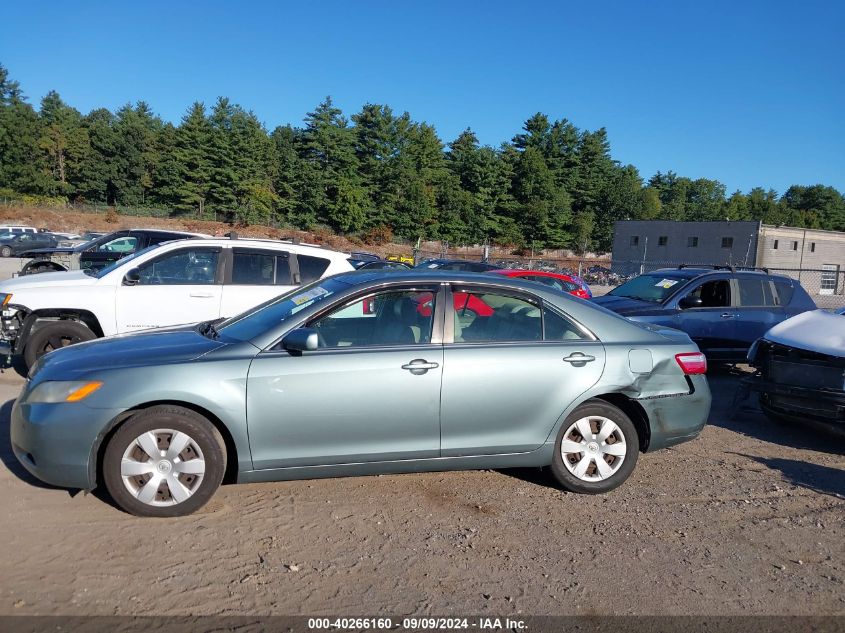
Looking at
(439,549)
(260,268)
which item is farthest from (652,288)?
(439,549)

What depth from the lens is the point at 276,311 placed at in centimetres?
473

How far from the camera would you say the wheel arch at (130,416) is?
3.96 m

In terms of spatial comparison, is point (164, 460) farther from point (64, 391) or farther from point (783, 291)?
point (783, 291)

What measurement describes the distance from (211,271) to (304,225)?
64125mm

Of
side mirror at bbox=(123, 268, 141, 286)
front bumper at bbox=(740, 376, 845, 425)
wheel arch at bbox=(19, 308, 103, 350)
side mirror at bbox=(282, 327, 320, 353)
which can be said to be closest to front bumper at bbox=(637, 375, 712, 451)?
front bumper at bbox=(740, 376, 845, 425)

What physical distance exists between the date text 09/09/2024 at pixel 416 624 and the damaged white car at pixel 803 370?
4230mm

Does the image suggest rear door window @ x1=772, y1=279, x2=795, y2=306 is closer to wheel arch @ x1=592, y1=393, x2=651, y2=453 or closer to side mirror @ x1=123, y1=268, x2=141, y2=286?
wheel arch @ x1=592, y1=393, x2=651, y2=453

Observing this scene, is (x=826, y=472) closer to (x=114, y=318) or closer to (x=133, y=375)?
(x=133, y=375)

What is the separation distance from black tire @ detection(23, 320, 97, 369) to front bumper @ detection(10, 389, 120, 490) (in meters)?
3.66

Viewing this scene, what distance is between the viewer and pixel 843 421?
18.9 ft

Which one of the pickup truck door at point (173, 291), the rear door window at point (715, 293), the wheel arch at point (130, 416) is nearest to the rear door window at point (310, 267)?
the pickup truck door at point (173, 291)

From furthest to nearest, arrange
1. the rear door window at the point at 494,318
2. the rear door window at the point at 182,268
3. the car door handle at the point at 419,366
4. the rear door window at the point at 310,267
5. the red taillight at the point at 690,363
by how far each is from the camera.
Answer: the rear door window at the point at 310,267
the rear door window at the point at 182,268
the red taillight at the point at 690,363
the rear door window at the point at 494,318
the car door handle at the point at 419,366

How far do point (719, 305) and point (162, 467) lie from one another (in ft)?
27.5

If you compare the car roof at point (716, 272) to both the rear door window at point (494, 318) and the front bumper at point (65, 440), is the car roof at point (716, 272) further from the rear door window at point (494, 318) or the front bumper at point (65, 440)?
the front bumper at point (65, 440)
